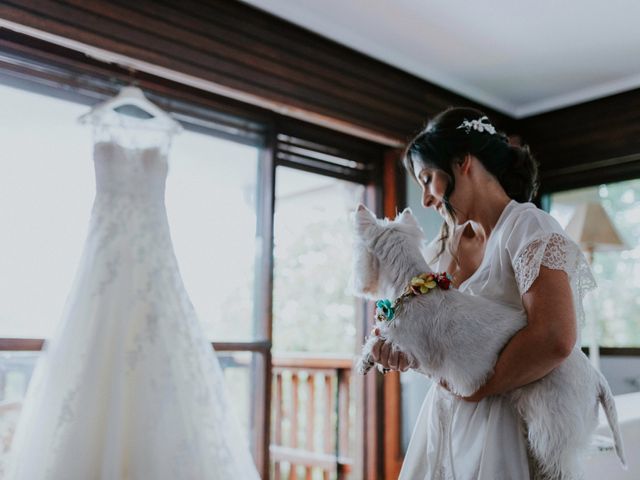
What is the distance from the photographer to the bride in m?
1.83

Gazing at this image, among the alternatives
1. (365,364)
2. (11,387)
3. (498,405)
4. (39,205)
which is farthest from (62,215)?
(498,405)

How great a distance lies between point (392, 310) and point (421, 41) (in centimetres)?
237

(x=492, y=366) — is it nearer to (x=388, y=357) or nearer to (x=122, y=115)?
(x=388, y=357)

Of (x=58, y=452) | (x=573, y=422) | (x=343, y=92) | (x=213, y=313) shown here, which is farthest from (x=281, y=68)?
(x=573, y=422)

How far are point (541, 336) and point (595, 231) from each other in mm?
2693

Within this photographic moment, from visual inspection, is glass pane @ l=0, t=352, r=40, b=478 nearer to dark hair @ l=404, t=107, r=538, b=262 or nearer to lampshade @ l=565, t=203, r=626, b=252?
dark hair @ l=404, t=107, r=538, b=262

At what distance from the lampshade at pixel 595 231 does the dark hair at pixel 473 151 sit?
2.31m

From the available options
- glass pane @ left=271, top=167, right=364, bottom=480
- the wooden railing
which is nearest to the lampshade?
glass pane @ left=271, top=167, right=364, bottom=480

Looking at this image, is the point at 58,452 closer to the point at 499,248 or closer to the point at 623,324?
the point at 499,248

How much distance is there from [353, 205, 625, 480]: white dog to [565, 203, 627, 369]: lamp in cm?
248

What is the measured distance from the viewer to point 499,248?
125cm

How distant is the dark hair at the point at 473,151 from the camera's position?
1331 mm

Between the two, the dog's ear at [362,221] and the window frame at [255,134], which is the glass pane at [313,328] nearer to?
the window frame at [255,134]

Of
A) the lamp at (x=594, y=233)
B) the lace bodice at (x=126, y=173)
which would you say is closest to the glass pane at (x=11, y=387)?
the lace bodice at (x=126, y=173)
